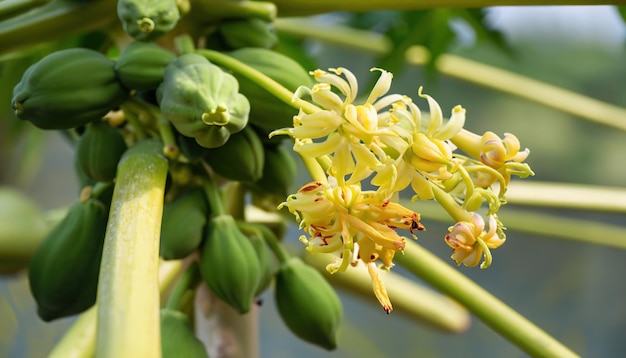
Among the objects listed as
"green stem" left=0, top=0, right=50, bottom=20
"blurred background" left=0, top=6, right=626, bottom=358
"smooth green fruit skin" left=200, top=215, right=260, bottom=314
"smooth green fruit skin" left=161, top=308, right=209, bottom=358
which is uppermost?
"green stem" left=0, top=0, right=50, bottom=20

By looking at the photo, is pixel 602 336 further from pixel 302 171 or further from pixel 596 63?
pixel 302 171

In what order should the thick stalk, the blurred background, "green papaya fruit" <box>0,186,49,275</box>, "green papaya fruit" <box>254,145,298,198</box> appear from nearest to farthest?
the thick stalk < "green papaya fruit" <box>254,145,298,198</box> < "green papaya fruit" <box>0,186,49,275</box> < the blurred background

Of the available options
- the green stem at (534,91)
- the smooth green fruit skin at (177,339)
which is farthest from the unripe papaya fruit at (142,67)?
the green stem at (534,91)

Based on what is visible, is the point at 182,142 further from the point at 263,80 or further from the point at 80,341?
the point at 80,341

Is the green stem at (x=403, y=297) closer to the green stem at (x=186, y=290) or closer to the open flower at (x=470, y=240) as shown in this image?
the green stem at (x=186, y=290)

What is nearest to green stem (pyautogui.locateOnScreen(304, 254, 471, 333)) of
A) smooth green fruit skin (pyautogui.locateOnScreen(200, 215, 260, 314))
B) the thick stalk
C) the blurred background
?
smooth green fruit skin (pyautogui.locateOnScreen(200, 215, 260, 314))

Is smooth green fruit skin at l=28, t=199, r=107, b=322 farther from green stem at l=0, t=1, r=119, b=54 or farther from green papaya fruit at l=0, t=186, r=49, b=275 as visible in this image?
green papaya fruit at l=0, t=186, r=49, b=275

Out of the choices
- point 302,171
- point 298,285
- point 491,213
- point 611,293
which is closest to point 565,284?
point 611,293
